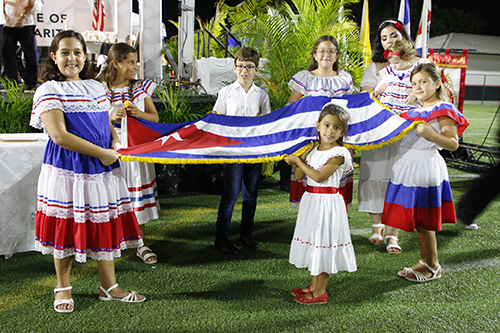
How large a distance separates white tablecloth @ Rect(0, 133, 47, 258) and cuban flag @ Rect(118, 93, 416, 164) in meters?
0.97

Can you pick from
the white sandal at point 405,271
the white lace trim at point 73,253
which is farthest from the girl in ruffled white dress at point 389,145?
the white lace trim at point 73,253

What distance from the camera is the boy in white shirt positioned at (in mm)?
3689

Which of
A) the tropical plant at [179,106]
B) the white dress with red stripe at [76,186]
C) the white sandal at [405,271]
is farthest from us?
the tropical plant at [179,106]

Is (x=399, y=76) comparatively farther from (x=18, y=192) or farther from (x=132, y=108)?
(x=18, y=192)

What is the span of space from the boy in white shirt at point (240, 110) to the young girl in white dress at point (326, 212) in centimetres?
101

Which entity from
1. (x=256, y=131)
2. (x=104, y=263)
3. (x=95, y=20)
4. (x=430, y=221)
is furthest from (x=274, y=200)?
(x=95, y=20)

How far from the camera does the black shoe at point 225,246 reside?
12.9 feet

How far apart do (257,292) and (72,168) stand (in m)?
1.65

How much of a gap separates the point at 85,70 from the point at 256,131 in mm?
1503

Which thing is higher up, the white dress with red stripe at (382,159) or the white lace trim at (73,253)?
the white dress with red stripe at (382,159)

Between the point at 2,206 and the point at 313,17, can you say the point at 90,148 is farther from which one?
the point at 313,17

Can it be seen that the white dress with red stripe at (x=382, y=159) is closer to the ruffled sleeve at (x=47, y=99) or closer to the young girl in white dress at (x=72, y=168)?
the young girl in white dress at (x=72, y=168)

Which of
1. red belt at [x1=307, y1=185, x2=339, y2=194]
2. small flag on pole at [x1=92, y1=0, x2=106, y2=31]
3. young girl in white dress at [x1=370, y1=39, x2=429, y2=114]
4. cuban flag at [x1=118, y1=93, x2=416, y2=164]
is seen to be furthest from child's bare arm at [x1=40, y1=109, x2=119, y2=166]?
small flag on pole at [x1=92, y1=0, x2=106, y2=31]

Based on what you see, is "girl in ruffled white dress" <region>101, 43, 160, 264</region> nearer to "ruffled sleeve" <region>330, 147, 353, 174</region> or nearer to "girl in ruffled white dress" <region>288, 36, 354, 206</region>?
"girl in ruffled white dress" <region>288, 36, 354, 206</region>
